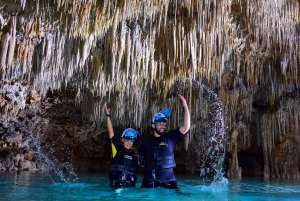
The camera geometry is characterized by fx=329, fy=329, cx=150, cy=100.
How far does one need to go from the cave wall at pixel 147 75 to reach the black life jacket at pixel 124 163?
2.00 m

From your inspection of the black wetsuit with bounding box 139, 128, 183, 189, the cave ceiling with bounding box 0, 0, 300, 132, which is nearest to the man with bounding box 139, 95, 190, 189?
the black wetsuit with bounding box 139, 128, 183, 189

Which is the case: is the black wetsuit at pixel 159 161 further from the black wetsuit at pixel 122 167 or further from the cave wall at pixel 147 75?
the cave wall at pixel 147 75

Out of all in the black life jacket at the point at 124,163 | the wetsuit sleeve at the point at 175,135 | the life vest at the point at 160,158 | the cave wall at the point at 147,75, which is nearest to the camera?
the life vest at the point at 160,158

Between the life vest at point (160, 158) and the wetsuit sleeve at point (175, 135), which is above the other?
the wetsuit sleeve at point (175, 135)

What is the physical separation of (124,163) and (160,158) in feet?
2.23

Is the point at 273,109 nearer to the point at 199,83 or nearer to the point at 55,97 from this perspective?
the point at 199,83

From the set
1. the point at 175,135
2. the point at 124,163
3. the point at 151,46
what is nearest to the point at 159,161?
the point at 175,135

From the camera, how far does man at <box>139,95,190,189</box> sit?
16.5 ft

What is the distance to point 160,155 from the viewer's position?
505cm

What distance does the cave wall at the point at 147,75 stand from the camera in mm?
5527

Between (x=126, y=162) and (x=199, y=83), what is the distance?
5.17 meters

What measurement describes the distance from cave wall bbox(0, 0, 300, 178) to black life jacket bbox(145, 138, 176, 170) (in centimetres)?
203

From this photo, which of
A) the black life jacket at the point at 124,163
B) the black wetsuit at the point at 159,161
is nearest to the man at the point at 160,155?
the black wetsuit at the point at 159,161

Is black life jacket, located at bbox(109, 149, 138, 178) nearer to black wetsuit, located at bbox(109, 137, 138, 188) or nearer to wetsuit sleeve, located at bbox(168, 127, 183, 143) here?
black wetsuit, located at bbox(109, 137, 138, 188)
